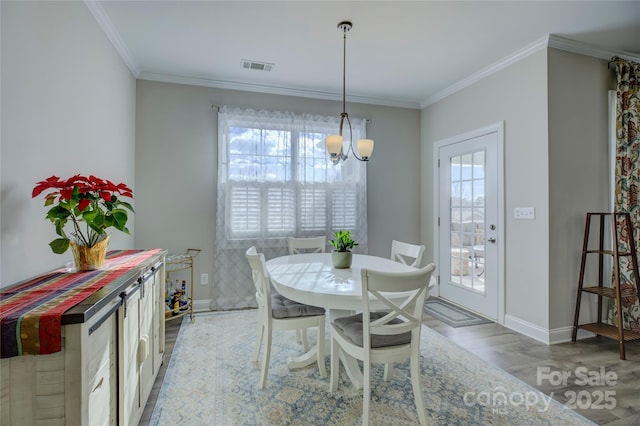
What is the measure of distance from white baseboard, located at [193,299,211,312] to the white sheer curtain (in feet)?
0.24

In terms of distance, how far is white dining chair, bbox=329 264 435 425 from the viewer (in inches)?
61.8

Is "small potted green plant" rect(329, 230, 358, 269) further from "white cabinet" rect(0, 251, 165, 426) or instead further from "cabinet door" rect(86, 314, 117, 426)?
"cabinet door" rect(86, 314, 117, 426)

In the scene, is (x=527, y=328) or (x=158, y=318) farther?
(x=527, y=328)

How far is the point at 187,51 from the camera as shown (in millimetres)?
2969

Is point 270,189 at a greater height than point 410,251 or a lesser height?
greater

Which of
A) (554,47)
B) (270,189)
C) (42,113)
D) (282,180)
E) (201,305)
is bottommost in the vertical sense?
(201,305)

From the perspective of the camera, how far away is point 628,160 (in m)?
2.90

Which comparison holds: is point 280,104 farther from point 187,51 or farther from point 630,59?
point 630,59

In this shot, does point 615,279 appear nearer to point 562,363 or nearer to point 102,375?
point 562,363

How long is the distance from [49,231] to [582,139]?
4.21 meters

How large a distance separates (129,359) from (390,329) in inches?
51.6

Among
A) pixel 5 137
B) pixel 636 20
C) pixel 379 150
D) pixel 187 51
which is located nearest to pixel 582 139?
pixel 636 20

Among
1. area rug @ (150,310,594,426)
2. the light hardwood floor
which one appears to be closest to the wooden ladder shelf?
the light hardwood floor

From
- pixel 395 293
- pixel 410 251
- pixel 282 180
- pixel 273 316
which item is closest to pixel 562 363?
pixel 410 251
